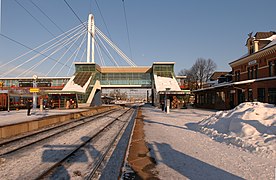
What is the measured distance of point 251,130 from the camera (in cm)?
1020

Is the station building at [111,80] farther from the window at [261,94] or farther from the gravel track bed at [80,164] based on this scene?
the gravel track bed at [80,164]

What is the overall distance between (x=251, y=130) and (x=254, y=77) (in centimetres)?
2802

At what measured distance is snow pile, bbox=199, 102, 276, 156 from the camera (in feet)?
27.9

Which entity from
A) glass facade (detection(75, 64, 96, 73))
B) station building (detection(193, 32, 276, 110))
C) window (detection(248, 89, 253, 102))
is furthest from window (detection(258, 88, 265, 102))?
glass facade (detection(75, 64, 96, 73))

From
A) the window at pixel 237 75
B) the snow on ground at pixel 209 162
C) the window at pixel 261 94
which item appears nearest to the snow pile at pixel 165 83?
the window at pixel 237 75

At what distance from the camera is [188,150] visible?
8.95 m

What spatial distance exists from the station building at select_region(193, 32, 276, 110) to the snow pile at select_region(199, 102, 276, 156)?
737 inches

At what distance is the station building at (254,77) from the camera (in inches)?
1169

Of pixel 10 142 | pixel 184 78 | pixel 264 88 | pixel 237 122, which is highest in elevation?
pixel 184 78

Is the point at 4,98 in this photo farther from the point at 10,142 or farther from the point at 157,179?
the point at 157,179

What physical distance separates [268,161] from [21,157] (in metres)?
8.14

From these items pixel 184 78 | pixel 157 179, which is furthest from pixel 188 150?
pixel 184 78

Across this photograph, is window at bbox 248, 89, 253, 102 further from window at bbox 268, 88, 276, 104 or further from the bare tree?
the bare tree

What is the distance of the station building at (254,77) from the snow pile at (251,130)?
18.7 m
